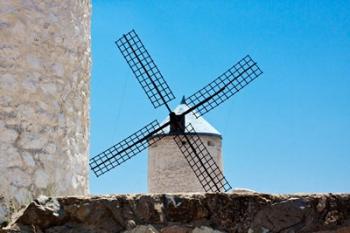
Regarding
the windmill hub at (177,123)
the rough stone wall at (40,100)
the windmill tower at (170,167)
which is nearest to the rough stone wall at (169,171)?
the windmill tower at (170,167)

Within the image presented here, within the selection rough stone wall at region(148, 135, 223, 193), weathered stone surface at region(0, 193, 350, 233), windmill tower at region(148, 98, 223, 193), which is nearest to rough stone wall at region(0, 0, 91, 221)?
weathered stone surface at region(0, 193, 350, 233)

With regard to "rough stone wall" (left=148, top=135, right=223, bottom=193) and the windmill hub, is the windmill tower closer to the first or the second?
"rough stone wall" (left=148, top=135, right=223, bottom=193)

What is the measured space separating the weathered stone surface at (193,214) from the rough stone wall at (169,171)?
9.94m

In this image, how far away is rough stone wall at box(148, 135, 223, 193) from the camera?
13375 millimetres

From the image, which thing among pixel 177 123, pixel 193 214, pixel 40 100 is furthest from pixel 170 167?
pixel 193 214

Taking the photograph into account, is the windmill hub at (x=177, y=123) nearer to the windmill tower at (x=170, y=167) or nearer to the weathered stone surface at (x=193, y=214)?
the windmill tower at (x=170, y=167)

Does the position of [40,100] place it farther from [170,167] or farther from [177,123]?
[170,167]

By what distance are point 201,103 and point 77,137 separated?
849 centimetres

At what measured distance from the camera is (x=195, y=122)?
1398 cm

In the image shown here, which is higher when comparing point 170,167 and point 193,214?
point 170,167

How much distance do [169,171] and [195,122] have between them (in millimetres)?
1327

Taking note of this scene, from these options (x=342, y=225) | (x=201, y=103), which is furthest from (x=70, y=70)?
(x=201, y=103)

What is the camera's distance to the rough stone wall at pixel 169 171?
13.4 metres

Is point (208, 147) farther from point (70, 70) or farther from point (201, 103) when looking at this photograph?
point (70, 70)
